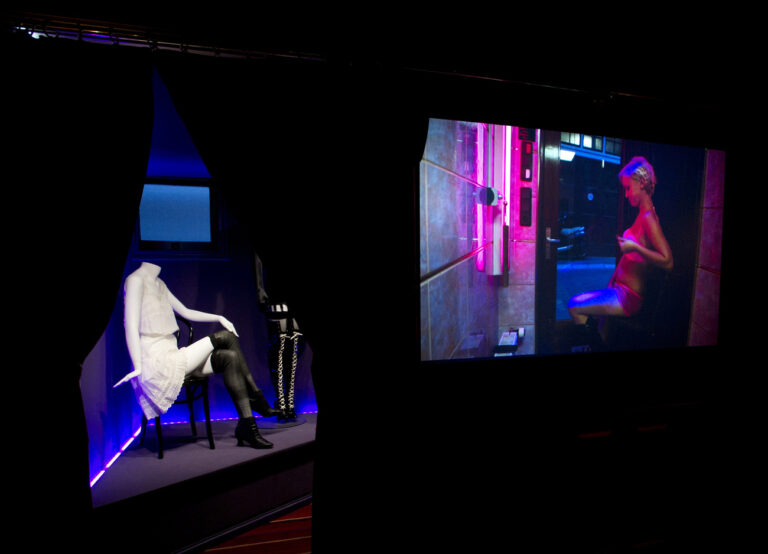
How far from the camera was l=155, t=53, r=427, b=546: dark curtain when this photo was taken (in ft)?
6.98

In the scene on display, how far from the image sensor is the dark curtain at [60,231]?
6.15 feet

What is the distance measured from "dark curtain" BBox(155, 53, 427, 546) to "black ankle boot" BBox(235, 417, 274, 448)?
75 centimetres

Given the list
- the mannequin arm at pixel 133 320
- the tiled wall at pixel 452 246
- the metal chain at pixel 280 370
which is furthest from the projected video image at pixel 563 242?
the mannequin arm at pixel 133 320

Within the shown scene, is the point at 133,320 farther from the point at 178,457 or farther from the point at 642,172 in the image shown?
the point at 642,172

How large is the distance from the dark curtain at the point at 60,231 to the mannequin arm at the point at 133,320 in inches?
26.8

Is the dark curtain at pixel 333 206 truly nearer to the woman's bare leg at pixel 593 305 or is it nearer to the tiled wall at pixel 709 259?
the woman's bare leg at pixel 593 305

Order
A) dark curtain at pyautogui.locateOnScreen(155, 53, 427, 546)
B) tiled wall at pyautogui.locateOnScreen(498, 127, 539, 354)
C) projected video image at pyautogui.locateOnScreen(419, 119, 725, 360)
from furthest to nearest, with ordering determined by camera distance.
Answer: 1. tiled wall at pyautogui.locateOnScreen(498, 127, 539, 354)
2. projected video image at pyautogui.locateOnScreen(419, 119, 725, 360)
3. dark curtain at pyautogui.locateOnScreen(155, 53, 427, 546)

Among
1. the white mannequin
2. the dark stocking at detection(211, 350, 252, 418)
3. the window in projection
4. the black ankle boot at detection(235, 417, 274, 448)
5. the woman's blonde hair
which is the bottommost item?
the black ankle boot at detection(235, 417, 274, 448)

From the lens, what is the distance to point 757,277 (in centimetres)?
305

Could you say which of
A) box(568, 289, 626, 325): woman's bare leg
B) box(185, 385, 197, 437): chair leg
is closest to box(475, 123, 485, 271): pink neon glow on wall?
box(568, 289, 626, 325): woman's bare leg

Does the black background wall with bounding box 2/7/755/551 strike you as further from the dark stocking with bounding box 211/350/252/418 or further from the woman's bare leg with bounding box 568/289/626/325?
the dark stocking with bounding box 211/350/252/418

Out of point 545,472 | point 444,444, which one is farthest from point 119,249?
point 545,472

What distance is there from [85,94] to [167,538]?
7.09 feet

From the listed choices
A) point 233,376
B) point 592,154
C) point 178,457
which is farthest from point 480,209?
point 178,457
